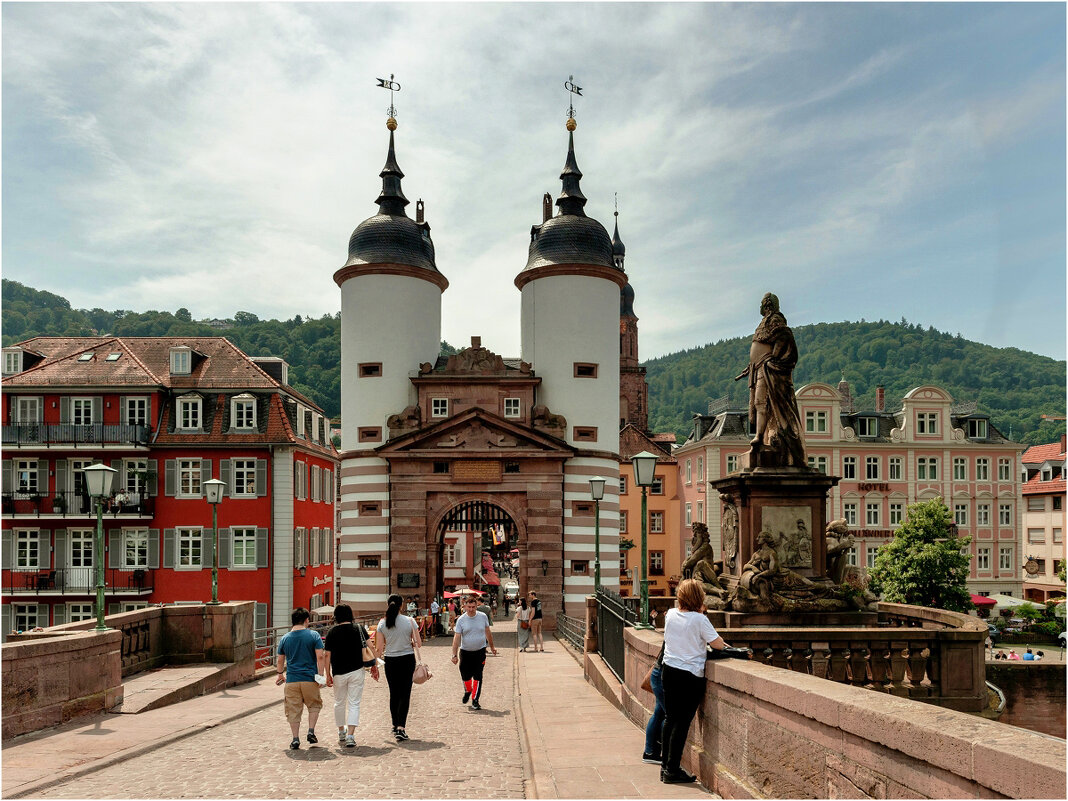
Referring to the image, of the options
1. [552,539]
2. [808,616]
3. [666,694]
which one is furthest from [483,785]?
[552,539]

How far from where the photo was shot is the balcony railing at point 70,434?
39.0 meters

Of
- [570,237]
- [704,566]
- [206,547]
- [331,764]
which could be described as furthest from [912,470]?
[331,764]

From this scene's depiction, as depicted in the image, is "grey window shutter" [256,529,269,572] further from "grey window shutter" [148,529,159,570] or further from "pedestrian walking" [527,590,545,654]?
"pedestrian walking" [527,590,545,654]

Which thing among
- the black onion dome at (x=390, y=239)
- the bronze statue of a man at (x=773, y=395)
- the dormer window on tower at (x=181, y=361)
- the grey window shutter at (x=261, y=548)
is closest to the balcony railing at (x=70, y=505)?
the grey window shutter at (x=261, y=548)

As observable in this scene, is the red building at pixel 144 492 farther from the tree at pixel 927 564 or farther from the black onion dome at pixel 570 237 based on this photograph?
the tree at pixel 927 564

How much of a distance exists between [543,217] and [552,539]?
63.6 ft

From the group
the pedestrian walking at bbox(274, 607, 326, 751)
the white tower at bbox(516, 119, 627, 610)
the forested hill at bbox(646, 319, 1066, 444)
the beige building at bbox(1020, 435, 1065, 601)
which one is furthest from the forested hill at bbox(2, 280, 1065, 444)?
the pedestrian walking at bbox(274, 607, 326, 751)

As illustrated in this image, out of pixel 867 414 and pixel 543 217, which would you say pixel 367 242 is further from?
pixel 867 414

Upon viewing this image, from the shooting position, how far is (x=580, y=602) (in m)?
38.7

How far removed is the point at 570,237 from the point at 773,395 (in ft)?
86.1

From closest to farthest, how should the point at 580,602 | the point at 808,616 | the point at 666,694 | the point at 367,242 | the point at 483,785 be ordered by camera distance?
the point at 666,694 → the point at 483,785 → the point at 808,616 → the point at 580,602 → the point at 367,242

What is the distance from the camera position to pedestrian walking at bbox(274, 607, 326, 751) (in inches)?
435

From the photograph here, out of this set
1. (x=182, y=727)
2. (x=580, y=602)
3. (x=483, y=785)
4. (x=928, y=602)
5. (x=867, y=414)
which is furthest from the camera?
(x=867, y=414)

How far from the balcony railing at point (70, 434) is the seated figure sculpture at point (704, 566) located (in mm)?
28649
